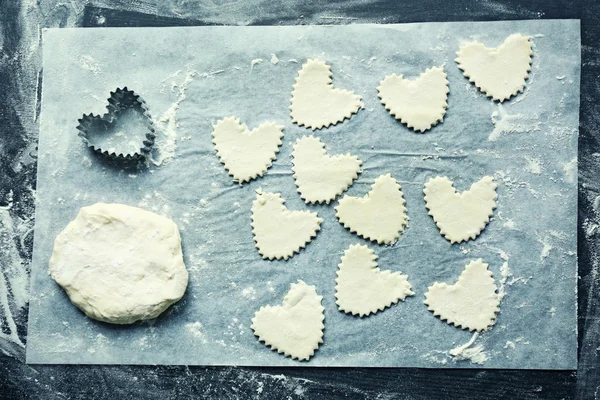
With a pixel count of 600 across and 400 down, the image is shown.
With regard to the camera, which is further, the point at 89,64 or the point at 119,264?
the point at 89,64

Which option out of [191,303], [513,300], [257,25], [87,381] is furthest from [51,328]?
[513,300]

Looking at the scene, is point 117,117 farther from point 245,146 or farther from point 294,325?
point 294,325

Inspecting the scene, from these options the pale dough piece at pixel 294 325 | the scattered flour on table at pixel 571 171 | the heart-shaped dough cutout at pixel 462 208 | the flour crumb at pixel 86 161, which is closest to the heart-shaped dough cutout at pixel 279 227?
the pale dough piece at pixel 294 325

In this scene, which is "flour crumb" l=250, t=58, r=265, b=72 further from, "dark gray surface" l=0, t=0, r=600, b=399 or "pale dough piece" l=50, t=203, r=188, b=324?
"pale dough piece" l=50, t=203, r=188, b=324

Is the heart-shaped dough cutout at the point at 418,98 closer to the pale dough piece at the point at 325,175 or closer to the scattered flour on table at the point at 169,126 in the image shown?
the pale dough piece at the point at 325,175

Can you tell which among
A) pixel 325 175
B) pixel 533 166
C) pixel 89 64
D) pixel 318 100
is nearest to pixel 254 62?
pixel 318 100

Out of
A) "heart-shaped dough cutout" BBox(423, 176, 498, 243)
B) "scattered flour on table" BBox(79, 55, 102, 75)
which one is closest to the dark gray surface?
"scattered flour on table" BBox(79, 55, 102, 75)

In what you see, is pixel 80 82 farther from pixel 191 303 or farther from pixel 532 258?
pixel 532 258
